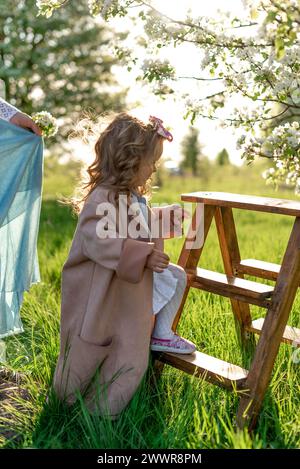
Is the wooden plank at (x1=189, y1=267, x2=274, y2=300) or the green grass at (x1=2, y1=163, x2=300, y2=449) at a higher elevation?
the wooden plank at (x1=189, y1=267, x2=274, y2=300)

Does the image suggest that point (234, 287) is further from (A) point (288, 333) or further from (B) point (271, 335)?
(A) point (288, 333)

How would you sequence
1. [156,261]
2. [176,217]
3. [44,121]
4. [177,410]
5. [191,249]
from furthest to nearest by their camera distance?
[44,121] < [191,249] < [176,217] < [177,410] < [156,261]

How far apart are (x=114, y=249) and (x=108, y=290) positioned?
0.74 feet

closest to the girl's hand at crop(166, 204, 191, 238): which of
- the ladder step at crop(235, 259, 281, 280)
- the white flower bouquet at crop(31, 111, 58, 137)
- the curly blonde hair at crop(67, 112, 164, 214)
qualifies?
the curly blonde hair at crop(67, 112, 164, 214)

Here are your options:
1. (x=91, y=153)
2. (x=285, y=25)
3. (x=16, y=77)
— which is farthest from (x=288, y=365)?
(x=16, y=77)

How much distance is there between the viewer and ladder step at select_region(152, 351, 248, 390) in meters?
3.01

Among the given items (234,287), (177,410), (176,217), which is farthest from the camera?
(176,217)

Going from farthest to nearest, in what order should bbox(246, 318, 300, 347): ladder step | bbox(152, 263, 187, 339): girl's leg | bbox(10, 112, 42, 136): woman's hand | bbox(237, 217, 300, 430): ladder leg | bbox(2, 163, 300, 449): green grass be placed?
bbox(10, 112, 42, 136): woman's hand < bbox(246, 318, 300, 347): ladder step < bbox(152, 263, 187, 339): girl's leg < bbox(237, 217, 300, 430): ladder leg < bbox(2, 163, 300, 449): green grass

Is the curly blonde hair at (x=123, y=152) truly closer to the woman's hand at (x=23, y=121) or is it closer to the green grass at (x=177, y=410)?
the woman's hand at (x=23, y=121)

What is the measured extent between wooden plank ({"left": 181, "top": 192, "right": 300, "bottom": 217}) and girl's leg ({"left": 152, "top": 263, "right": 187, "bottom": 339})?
40 cm

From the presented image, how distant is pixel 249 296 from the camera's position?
3.13 m

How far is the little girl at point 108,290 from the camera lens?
3.04 m

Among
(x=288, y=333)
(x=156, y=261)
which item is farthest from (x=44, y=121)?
(x=288, y=333)

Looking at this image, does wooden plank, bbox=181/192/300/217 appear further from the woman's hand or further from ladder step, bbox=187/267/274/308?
the woman's hand
